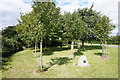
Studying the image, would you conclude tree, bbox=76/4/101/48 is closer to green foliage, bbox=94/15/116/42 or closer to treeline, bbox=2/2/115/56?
treeline, bbox=2/2/115/56

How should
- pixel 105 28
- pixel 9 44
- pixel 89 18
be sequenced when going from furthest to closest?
pixel 89 18, pixel 9 44, pixel 105 28

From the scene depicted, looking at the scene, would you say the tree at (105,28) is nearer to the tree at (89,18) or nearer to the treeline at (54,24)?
the treeline at (54,24)

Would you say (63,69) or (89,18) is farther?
(89,18)

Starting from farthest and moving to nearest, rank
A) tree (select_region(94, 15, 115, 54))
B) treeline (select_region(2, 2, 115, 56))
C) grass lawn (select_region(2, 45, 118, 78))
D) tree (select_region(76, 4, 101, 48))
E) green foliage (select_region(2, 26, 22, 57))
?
1. tree (select_region(76, 4, 101, 48))
2. green foliage (select_region(2, 26, 22, 57))
3. tree (select_region(94, 15, 115, 54))
4. treeline (select_region(2, 2, 115, 56))
5. grass lawn (select_region(2, 45, 118, 78))

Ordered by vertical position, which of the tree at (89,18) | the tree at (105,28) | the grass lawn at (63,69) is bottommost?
the grass lawn at (63,69)

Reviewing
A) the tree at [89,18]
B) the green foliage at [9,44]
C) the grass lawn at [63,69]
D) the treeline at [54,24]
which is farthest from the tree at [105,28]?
the green foliage at [9,44]

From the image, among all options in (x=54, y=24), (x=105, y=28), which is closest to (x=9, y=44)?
(x=54, y=24)

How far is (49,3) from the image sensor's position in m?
10.0

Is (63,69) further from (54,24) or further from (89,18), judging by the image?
(89,18)

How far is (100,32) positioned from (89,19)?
12.6 metres

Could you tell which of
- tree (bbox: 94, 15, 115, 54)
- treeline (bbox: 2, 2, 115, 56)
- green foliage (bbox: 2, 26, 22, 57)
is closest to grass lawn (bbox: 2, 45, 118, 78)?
treeline (bbox: 2, 2, 115, 56)

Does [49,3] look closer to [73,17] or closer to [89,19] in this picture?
[73,17]

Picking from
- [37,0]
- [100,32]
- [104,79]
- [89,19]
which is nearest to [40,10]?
[37,0]

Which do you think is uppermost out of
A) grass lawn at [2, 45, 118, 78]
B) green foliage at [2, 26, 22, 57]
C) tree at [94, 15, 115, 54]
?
tree at [94, 15, 115, 54]
